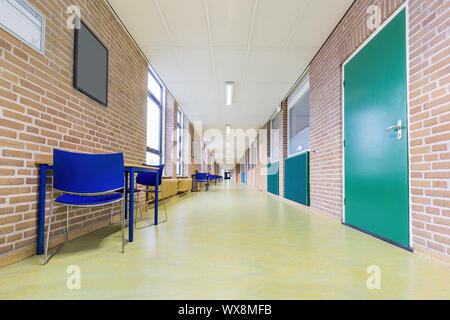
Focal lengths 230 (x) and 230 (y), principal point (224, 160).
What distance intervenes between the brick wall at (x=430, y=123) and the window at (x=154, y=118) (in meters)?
4.47

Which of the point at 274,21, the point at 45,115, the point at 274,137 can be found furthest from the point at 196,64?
the point at 274,137

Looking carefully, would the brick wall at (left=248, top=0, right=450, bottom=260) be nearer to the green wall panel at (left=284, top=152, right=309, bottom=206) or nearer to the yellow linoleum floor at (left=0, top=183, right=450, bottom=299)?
the yellow linoleum floor at (left=0, top=183, right=450, bottom=299)

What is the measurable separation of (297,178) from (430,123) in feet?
10.9

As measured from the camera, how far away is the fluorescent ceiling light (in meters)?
5.34

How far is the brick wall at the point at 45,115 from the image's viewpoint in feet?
5.19

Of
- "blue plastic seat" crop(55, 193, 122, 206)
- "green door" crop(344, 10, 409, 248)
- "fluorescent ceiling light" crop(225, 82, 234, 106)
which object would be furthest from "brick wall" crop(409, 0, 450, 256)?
"fluorescent ceiling light" crop(225, 82, 234, 106)

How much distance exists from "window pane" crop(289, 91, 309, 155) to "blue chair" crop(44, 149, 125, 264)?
12.7 ft

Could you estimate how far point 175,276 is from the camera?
1.36 m

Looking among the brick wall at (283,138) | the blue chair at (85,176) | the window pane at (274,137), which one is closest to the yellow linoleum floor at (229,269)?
the blue chair at (85,176)

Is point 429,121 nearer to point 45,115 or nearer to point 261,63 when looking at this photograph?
point 45,115

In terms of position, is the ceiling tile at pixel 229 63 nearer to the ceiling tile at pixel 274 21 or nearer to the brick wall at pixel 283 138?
the ceiling tile at pixel 274 21
